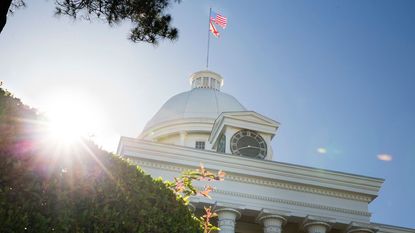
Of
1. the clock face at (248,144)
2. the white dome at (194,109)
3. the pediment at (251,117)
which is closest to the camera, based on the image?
the clock face at (248,144)

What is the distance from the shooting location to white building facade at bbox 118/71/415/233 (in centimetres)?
2823

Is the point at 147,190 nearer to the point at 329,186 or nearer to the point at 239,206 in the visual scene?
the point at 239,206

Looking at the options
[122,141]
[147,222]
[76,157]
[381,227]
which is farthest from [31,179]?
[381,227]

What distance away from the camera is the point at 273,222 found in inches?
1120

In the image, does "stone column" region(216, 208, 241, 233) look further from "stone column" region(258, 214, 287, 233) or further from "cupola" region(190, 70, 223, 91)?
"cupola" region(190, 70, 223, 91)

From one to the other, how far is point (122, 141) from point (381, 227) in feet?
56.6

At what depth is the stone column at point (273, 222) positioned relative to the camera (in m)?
28.4

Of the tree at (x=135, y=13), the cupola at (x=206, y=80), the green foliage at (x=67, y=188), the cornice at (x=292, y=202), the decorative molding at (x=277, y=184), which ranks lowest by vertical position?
the green foliage at (x=67, y=188)

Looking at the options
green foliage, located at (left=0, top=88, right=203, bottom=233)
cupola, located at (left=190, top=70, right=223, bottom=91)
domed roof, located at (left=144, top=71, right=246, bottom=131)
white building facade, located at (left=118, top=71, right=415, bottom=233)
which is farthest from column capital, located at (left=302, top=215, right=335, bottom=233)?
cupola, located at (left=190, top=70, right=223, bottom=91)

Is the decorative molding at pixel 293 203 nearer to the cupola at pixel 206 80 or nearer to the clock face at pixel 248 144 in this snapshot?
the clock face at pixel 248 144

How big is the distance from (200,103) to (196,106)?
709 mm

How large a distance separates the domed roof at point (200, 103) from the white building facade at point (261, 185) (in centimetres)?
1471

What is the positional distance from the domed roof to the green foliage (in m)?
39.5

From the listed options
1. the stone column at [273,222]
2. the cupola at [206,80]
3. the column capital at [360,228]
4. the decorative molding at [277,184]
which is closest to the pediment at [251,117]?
the decorative molding at [277,184]
